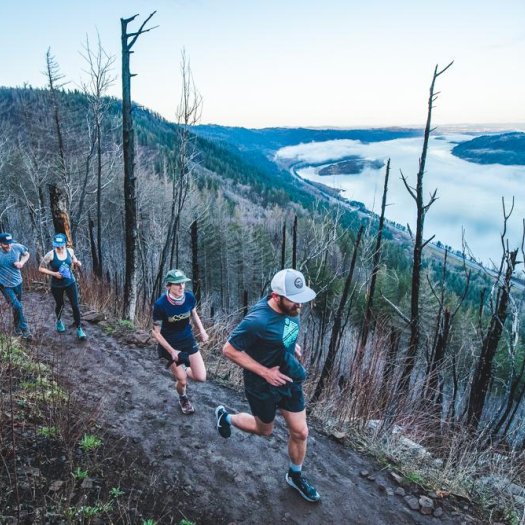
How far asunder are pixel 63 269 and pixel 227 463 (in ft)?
13.1

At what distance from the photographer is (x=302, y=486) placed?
3.31 meters

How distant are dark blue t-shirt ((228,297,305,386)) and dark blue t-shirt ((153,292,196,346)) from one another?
4.84 feet

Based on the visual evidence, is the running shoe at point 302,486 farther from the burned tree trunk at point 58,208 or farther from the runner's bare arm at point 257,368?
the burned tree trunk at point 58,208

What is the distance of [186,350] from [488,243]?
155 m

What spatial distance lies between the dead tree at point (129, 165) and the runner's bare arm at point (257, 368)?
614 cm

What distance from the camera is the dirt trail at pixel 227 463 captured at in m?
3.20

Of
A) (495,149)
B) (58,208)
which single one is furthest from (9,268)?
(495,149)

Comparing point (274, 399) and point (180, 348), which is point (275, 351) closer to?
point (274, 399)

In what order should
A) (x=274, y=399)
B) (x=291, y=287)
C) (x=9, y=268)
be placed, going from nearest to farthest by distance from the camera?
(x=291, y=287) → (x=274, y=399) → (x=9, y=268)

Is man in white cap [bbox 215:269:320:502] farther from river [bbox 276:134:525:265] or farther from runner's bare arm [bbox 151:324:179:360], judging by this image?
river [bbox 276:134:525:265]

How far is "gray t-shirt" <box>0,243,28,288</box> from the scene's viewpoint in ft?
18.6

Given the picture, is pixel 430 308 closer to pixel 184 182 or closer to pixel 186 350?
pixel 184 182

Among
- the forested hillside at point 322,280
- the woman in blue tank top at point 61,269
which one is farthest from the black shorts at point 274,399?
the woman in blue tank top at point 61,269

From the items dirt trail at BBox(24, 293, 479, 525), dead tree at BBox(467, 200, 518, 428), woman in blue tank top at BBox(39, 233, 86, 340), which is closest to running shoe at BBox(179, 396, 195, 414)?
dirt trail at BBox(24, 293, 479, 525)
